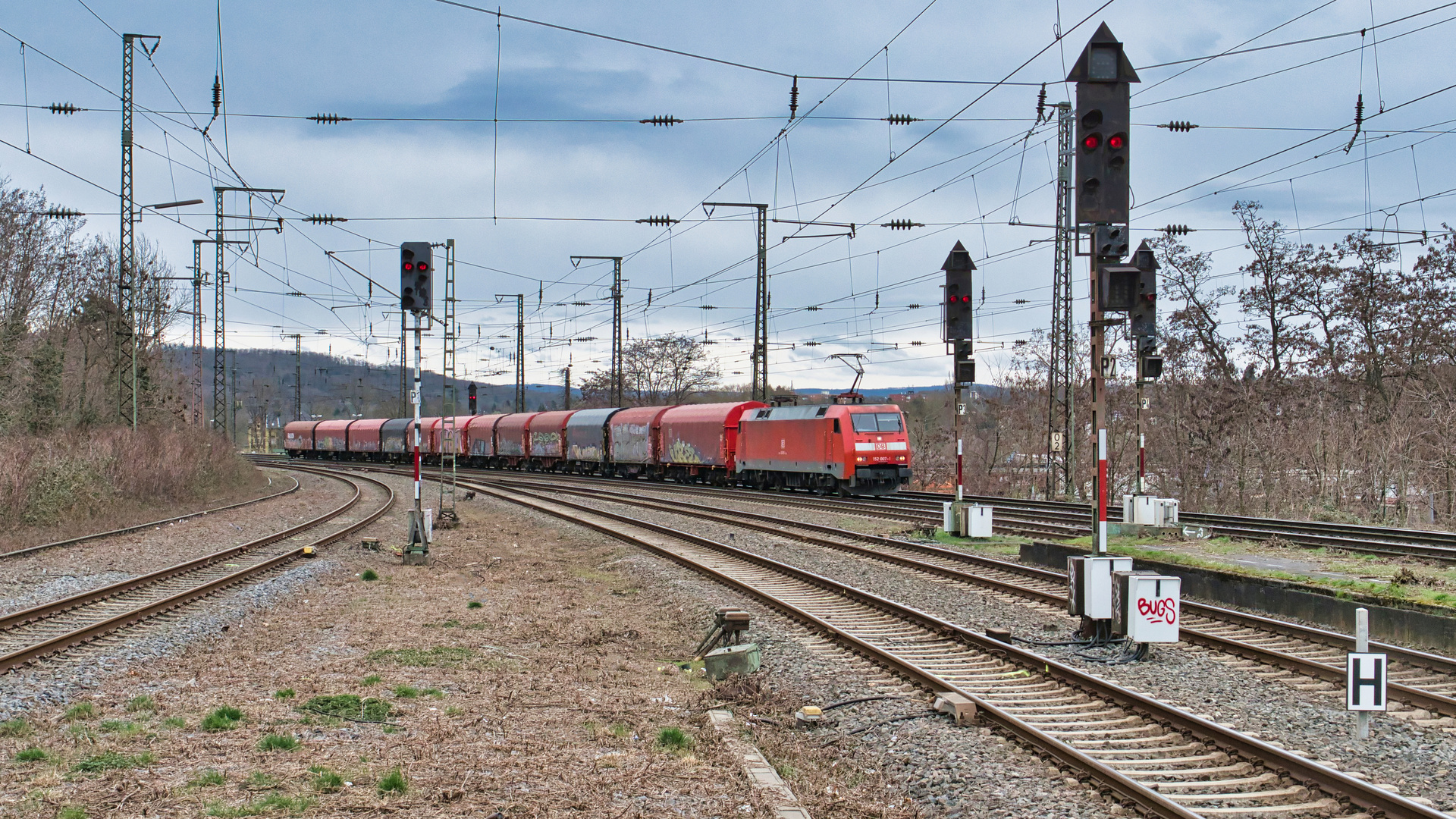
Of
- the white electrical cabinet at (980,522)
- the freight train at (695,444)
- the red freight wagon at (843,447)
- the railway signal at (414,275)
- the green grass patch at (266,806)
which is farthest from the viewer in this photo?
the freight train at (695,444)

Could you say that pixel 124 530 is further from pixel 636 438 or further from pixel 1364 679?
pixel 636 438

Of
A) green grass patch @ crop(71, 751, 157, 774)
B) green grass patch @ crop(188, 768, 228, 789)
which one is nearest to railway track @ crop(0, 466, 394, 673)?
green grass patch @ crop(71, 751, 157, 774)

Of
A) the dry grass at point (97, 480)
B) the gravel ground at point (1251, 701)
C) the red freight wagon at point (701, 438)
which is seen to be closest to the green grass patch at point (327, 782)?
the gravel ground at point (1251, 701)

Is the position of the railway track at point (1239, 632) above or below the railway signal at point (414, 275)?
below

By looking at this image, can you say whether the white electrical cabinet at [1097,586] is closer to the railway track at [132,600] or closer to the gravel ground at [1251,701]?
the gravel ground at [1251,701]

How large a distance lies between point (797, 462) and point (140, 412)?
25.3 meters

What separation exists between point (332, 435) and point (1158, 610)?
77983 mm

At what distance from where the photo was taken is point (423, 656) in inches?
422

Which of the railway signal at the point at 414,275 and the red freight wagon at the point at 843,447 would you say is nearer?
the railway signal at the point at 414,275

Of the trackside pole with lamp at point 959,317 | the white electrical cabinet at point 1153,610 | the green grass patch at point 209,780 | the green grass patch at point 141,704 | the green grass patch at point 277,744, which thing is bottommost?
the green grass patch at point 141,704

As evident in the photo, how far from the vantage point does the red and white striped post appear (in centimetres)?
1126

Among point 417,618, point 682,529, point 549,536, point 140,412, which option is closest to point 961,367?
point 682,529

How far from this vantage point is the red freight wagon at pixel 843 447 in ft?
112

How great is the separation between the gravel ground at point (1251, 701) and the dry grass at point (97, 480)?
55.1ft
